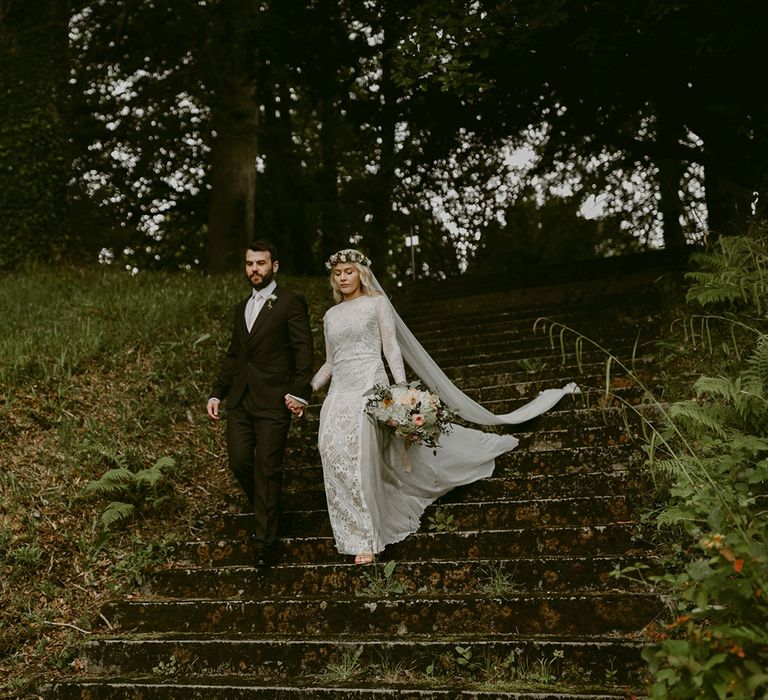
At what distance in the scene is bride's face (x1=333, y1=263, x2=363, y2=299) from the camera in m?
6.34

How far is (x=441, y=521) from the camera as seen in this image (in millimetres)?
5906

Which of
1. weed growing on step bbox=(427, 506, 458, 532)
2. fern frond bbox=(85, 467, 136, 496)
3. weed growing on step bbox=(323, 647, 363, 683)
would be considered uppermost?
fern frond bbox=(85, 467, 136, 496)

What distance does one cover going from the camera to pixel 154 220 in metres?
21.2

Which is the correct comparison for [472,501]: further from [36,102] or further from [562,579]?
[36,102]

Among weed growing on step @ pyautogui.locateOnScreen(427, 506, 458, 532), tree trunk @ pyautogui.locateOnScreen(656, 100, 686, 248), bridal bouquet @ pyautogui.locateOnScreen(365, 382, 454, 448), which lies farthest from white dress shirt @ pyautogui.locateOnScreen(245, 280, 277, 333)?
tree trunk @ pyautogui.locateOnScreen(656, 100, 686, 248)

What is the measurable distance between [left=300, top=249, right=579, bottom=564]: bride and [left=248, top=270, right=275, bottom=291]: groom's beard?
603mm

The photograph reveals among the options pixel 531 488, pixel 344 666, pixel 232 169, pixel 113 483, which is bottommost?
Answer: pixel 344 666

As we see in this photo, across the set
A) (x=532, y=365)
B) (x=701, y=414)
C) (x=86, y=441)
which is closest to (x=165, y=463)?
(x=86, y=441)

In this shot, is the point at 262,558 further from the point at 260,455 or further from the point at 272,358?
the point at 272,358

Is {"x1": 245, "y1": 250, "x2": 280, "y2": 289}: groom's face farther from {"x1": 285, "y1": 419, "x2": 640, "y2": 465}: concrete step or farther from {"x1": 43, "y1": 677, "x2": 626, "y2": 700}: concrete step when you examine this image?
{"x1": 43, "y1": 677, "x2": 626, "y2": 700}: concrete step

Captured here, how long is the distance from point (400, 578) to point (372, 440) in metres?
0.99

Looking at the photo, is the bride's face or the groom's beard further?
the bride's face

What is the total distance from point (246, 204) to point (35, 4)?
15.7 ft

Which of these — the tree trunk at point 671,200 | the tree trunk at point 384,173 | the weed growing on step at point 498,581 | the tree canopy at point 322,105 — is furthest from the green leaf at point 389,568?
the tree trunk at point 671,200
